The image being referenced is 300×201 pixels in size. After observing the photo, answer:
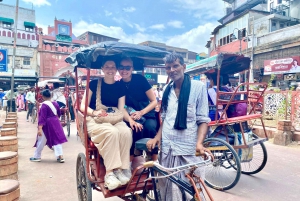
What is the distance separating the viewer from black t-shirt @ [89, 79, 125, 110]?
3012 mm

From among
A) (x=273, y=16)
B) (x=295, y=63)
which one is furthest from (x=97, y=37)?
(x=295, y=63)

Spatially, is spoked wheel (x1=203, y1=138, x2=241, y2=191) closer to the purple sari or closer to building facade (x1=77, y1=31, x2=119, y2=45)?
the purple sari

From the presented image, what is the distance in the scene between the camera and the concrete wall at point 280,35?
14.6 meters

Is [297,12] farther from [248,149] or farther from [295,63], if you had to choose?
[248,149]

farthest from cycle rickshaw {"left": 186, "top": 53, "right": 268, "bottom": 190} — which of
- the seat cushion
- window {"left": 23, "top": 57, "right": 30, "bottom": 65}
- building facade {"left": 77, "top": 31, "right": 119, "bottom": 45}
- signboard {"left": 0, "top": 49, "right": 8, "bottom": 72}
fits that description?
building facade {"left": 77, "top": 31, "right": 119, "bottom": 45}

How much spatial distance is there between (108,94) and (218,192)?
243 centimetres

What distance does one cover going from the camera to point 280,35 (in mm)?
15664

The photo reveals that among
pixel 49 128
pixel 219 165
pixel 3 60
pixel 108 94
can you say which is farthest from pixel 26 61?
pixel 219 165

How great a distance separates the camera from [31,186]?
404cm

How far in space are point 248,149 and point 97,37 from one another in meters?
33.5

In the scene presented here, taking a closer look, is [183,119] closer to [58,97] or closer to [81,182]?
[81,182]

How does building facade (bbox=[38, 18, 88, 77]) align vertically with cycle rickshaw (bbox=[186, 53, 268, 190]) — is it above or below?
above

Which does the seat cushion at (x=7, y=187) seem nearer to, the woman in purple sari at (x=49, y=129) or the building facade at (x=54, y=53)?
the woman in purple sari at (x=49, y=129)

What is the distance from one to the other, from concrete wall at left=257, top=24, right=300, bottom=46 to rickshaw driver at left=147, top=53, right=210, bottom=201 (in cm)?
1539
